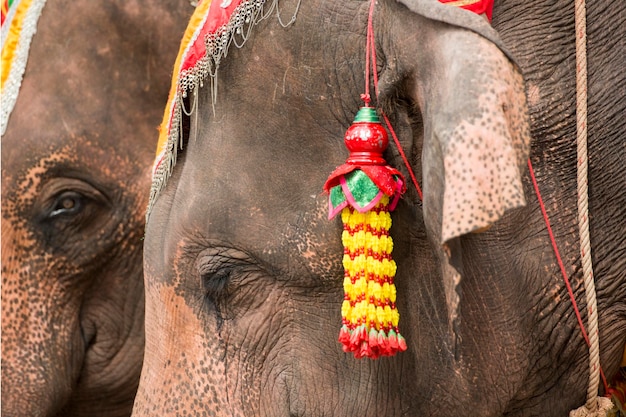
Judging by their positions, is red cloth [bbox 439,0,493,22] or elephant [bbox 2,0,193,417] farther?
elephant [bbox 2,0,193,417]

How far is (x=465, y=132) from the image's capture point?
123cm

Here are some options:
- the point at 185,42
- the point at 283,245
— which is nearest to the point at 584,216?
the point at 283,245

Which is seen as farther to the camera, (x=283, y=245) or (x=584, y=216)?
(x=283, y=245)

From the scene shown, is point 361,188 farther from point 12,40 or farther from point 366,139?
point 12,40

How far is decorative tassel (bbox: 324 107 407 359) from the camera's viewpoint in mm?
1476

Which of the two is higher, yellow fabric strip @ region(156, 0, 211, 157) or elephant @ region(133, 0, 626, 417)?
yellow fabric strip @ region(156, 0, 211, 157)

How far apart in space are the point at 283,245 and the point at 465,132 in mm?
452

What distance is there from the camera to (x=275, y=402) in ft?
5.42

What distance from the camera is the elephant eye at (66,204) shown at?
8.23 feet

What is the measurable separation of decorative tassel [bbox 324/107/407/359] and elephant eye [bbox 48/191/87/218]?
1.14 meters

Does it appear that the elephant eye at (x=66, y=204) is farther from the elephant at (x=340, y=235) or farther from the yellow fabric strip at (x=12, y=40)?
the elephant at (x=340, y=235)

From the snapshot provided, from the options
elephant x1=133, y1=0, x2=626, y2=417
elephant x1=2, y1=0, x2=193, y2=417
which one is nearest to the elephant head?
elephant x1=133, y1=0, x2=626, y2=417

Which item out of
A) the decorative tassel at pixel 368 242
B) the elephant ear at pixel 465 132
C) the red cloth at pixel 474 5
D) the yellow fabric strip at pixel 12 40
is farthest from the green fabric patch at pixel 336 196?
the yellow fabric strip at pixel 12 40

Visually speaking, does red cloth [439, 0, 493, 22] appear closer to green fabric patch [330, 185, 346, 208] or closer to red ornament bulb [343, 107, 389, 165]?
red ornament bulb [343, 107, 389, 165]
